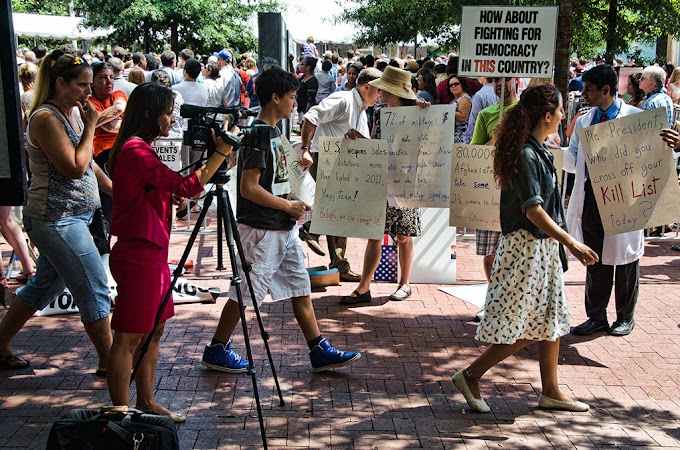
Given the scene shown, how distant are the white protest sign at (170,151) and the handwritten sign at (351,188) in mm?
3459

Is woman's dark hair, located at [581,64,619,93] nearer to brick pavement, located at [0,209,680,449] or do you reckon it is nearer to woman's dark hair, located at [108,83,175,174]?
brick pavement, located at [0,209,680,449]

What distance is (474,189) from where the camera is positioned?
21.8 ft

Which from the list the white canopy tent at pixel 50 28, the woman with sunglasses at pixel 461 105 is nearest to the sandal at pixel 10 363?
the woman with sunglasses at pixel 461 105

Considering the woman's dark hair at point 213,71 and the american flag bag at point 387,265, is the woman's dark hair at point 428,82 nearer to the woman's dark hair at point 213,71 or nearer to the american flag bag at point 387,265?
the american flag bag at point 387,265

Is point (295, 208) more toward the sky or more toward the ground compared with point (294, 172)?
more toward the ground

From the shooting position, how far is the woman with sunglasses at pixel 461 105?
30.5 feet

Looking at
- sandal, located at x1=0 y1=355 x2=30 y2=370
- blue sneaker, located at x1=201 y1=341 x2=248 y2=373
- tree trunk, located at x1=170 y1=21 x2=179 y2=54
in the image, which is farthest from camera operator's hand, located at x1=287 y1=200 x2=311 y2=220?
tree trunk, located at x1=170 y1=21 x2=179 y2=54

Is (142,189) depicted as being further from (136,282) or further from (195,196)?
(136,282)

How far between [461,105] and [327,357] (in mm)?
4605

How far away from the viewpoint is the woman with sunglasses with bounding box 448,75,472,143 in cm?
928

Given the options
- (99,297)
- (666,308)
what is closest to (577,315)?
(666,308)

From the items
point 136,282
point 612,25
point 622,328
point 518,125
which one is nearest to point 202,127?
point 136,282

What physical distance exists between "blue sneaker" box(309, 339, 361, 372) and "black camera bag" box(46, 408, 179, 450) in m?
2.09

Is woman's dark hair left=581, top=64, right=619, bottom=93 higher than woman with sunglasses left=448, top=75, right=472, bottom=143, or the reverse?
woman's dark hair left=581, top=64, right=619, bottom=93
